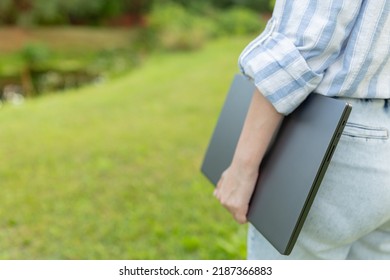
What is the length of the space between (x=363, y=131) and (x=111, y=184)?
2.03 meters

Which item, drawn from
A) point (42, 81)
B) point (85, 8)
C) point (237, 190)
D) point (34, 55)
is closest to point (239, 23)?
point (85, 8)

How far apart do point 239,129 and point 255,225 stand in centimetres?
18

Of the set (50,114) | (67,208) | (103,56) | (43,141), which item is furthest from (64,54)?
(67,208)

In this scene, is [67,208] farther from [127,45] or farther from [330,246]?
[127,45]

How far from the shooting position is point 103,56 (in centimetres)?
934

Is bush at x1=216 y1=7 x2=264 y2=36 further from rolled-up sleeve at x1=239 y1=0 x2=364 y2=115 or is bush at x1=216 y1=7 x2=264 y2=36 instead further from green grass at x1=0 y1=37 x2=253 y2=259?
rolled-up sleeve at x1=239 y1=0 x2=364 y2=115

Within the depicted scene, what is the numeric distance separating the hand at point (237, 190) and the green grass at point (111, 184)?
1.13m

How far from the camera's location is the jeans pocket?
668 mm

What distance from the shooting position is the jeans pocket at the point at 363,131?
2.19ft

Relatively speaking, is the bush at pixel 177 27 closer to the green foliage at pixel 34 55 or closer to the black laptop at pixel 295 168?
the green foliage at pixel 34 55

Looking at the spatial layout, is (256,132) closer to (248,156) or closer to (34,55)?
(248,156)

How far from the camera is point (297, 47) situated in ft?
2.09

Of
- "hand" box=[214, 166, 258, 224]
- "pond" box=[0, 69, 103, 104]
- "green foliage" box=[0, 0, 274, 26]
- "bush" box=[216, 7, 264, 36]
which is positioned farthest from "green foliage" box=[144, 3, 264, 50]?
"hand" box=[214, 166, 258, 224]

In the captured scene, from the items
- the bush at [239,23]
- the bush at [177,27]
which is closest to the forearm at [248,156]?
the bush at [177,27]
